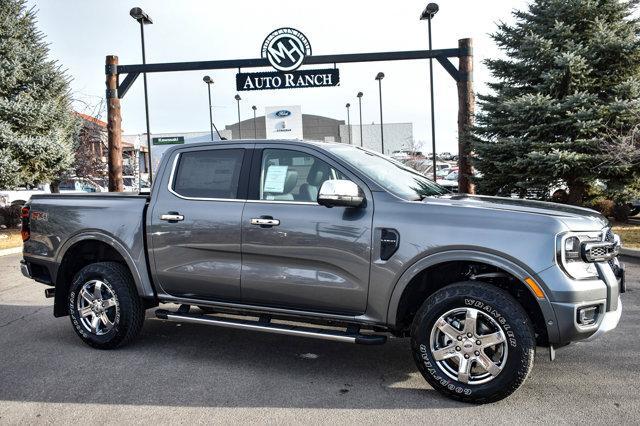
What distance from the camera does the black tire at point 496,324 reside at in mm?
3709

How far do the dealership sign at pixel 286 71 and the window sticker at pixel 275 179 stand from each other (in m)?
10.1

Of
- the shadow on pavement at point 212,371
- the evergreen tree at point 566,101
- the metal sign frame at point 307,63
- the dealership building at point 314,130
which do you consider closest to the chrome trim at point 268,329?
the shadow on pavement at point 212,371

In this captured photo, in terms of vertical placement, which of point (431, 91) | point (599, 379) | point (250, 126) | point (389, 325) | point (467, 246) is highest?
point (250, 126)

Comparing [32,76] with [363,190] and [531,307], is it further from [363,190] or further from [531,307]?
[531,307]

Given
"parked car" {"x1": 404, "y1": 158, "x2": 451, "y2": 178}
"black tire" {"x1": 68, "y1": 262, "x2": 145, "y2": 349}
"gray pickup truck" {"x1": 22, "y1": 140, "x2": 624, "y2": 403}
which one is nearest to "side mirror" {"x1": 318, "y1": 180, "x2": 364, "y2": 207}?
"gray pickup truck" {"x1": 22, "y1": 140, "x2": 624, "y2": 403}

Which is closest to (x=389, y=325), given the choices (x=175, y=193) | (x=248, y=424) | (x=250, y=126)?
(x=248, y=424)

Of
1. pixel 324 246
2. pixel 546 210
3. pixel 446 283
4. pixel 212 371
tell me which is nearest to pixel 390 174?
pixel 324 246

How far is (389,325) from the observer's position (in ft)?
13.6

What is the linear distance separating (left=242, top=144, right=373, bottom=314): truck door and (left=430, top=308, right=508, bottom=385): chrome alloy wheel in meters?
0.63

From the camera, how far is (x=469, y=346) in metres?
3.86

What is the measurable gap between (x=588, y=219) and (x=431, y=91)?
1622cm

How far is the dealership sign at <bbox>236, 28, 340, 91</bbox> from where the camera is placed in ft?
46.8

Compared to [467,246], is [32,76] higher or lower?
higher

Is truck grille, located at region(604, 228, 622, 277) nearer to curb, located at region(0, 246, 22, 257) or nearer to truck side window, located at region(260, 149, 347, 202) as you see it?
truck side window, located at region(260, 149, 347, 202)
